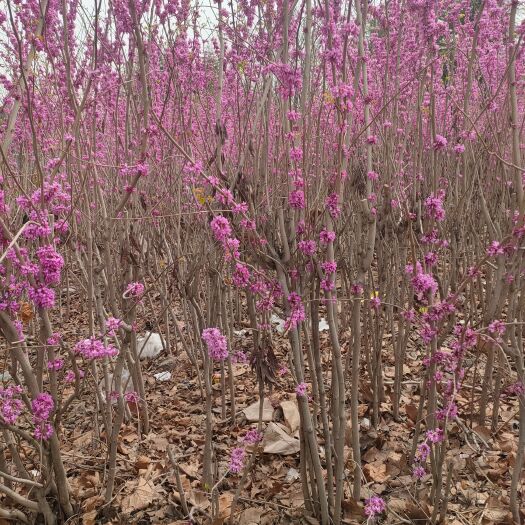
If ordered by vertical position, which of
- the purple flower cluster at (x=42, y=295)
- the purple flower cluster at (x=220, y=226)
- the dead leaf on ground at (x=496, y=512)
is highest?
the purple flower cluster at (x=220, y=226)

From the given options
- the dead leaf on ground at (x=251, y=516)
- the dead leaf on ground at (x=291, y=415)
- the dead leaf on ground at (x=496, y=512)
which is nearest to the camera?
the dead leaf on ground at (x=496, y=512)

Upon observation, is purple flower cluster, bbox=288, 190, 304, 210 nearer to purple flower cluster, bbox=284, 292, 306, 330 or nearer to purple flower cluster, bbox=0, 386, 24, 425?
purple flower cluster, bbox=284, 292, 306, 330

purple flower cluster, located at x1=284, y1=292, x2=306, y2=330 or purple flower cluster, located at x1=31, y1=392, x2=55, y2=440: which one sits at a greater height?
purple flower cluster, located at x1=284, y1=292, x2=306, y2=330

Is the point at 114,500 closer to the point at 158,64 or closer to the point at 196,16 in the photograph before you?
the point at 196,16

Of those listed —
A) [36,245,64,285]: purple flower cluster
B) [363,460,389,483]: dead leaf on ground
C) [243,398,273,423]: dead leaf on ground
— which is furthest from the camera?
[243,398,273,423]: dead leaf on ground

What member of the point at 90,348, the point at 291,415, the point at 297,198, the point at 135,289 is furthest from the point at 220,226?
the point at 291,415

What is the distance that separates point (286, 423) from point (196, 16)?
112 inches

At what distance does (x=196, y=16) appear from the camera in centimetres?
311

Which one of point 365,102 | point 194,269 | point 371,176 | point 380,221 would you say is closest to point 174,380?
point 194,269

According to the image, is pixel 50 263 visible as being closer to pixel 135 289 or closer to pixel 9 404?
pixel 135 289

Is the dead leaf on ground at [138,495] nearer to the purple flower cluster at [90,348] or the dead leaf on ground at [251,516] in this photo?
the dead leaf on ground at [251,516]

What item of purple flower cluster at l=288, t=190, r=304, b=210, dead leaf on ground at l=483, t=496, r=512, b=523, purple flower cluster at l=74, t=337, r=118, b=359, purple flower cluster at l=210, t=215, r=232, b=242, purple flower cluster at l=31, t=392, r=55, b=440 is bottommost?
dead leaf on ground at l=483, t=496, r=512, b=523

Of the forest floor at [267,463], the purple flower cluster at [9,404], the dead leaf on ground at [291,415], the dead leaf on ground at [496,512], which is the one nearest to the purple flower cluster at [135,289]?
the purple flower cluster at [9,404]

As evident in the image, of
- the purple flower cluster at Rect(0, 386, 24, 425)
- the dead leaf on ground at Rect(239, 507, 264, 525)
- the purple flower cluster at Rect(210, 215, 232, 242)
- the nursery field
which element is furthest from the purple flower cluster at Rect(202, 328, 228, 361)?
the dead leaf on ground at Rect(239, 507, 264, 525)
